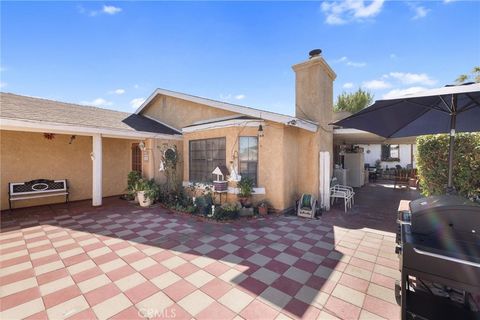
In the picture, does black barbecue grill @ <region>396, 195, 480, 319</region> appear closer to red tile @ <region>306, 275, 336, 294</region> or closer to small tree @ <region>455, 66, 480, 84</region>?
red tile @ <region>306, 275, 336, 294</region>

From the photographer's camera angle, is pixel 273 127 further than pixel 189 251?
Yes

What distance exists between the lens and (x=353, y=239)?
5.58 metres

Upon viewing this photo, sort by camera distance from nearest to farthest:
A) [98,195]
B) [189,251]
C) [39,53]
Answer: [189,251] → [39,53] → [98,195]

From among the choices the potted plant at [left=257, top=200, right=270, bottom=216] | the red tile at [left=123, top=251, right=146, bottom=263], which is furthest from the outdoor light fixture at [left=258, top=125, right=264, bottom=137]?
the red tile at [left=123, top=251, right=146, bottom=263]

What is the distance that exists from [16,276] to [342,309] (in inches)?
230

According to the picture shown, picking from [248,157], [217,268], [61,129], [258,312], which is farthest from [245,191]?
[61,129]

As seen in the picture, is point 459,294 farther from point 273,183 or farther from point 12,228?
point 12,228

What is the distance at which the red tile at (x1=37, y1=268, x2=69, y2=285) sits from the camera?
3686 millimetres

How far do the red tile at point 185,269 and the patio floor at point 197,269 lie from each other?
20mm

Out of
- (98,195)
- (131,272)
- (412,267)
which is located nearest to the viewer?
(412,267)

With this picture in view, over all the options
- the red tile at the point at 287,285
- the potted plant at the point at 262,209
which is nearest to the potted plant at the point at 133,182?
the potted plant at the point at 262,209

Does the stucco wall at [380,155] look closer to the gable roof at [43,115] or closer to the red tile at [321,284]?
the red tile at [321,284]

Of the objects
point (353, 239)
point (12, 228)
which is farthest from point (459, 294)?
point (12, 228)

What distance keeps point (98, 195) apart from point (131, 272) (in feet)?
21.7
